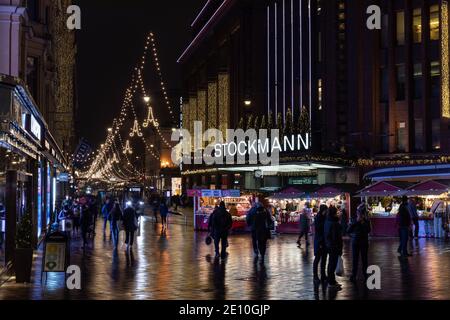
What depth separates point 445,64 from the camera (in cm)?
4134

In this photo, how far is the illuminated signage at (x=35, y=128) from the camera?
21414 millimetres

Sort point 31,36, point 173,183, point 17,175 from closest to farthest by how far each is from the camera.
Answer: point 17,175 < point 31,36 < point 173,183

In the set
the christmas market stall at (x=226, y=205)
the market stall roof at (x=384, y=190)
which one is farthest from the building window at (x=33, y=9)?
the market stall roof at (x=384, y=190)

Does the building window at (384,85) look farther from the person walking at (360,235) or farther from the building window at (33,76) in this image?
the person walking at (360,235)

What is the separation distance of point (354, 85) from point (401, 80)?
3.04 m

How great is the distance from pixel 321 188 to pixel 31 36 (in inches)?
654

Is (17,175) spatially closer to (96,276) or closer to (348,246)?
(96,276)

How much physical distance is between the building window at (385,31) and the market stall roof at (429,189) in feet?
51.1

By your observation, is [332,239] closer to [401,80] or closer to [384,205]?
[384,205]

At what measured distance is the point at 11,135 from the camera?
16.6m

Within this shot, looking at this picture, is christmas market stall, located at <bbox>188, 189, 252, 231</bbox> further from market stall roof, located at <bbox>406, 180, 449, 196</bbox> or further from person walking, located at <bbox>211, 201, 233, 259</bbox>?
person walking, located at <bbox>211, 201, 233, 259</bbox>

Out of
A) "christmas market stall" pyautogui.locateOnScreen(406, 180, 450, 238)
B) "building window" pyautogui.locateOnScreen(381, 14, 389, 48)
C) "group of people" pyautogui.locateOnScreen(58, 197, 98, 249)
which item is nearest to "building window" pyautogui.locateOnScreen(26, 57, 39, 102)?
"group of people" pyautogui.locateOnScreen(58, 197, 98, 249)

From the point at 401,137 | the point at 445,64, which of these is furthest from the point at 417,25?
the point at 401,137
